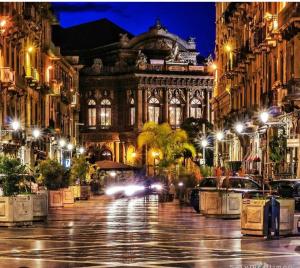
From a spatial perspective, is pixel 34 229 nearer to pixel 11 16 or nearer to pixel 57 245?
pixel 57 245

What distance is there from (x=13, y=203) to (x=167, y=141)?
69534mm

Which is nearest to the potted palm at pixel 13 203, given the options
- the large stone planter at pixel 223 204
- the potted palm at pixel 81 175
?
the large stone planter at pixel 223 204

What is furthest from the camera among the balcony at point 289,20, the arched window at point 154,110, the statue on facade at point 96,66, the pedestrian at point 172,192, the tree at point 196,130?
the arched window at point 154,110

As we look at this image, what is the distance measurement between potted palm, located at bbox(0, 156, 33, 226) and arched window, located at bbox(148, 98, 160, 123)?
91330 mm

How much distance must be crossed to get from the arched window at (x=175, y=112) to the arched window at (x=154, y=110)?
188cm

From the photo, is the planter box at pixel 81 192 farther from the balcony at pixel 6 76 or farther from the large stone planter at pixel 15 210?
the large stone planter at pixel 15 210

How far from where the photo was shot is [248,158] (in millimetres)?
60969

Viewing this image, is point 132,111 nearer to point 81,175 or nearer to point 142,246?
point 81,175

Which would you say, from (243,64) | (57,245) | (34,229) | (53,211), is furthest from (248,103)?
(57,245)

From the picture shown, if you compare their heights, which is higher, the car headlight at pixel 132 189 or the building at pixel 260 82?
the building at pixel 260 82

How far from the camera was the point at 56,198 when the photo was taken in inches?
1742

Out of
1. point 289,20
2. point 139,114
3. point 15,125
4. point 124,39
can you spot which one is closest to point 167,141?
point 139,114

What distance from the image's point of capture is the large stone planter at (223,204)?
3316 cm

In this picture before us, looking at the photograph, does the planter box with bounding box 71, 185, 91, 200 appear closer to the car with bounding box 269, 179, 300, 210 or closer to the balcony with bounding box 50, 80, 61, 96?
the balcony with bounding box 50, 80, 61, 96
